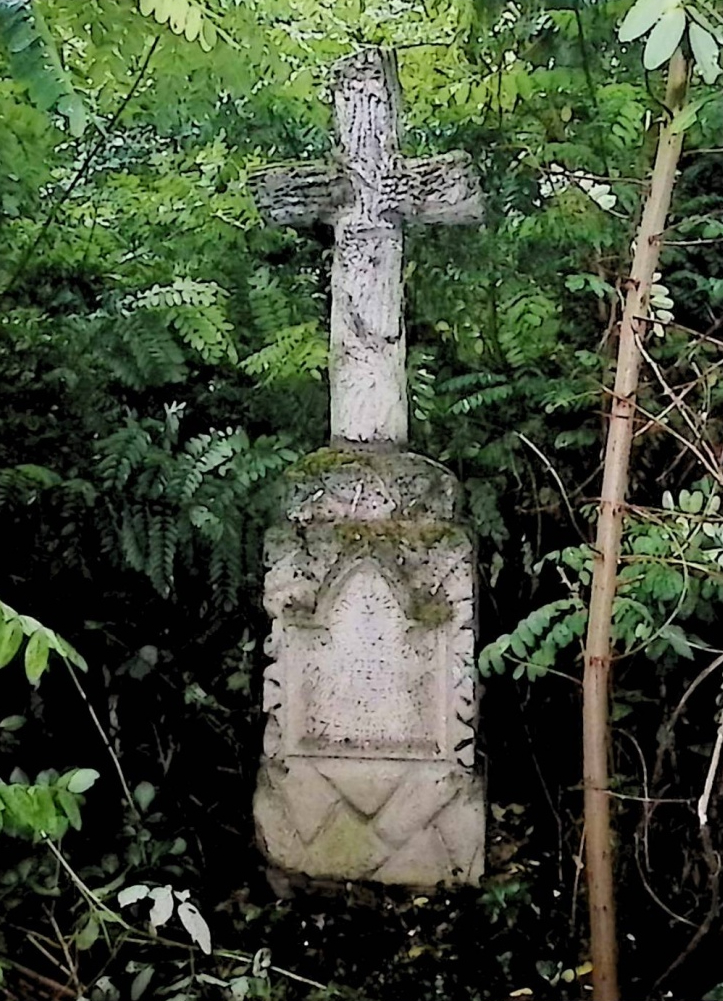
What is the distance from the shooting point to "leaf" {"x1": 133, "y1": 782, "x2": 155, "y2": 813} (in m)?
3.18

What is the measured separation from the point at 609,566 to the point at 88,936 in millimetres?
1523

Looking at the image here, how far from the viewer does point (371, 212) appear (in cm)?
276

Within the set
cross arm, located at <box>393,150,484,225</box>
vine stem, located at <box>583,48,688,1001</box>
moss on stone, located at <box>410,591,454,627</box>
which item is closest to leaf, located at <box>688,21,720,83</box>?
vine stem, located at <box>583,48,688,1001</box>

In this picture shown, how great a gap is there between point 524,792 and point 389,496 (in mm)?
1241

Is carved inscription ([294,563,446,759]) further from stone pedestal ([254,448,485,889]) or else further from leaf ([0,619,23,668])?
leaf ([0,619,23,668])

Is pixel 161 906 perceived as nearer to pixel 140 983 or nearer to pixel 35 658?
pixel 140 983

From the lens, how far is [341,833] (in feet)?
9.12

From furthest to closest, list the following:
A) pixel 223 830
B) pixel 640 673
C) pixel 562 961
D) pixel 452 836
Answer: pixel 640 673
pixel 223 830
pixel 452 836
pixel 562 961

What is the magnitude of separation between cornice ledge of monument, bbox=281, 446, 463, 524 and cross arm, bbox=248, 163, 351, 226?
64cm

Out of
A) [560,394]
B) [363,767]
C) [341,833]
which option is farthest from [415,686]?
[560,394]

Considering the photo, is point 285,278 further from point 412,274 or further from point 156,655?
point 156,655

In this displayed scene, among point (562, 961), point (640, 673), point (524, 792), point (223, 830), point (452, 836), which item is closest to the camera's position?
point (562, 961)

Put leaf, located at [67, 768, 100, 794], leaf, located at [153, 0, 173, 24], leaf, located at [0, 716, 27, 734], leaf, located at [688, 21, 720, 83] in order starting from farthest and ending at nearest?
1. leaf, located at [0, 716, 27, 734]
2. leaf, located at [153, 0, 173, 24]
3. leaf, located at [67, 768, 100, 794]
4. leaf, located at [688, 21, 720, 83]

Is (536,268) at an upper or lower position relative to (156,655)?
upper
